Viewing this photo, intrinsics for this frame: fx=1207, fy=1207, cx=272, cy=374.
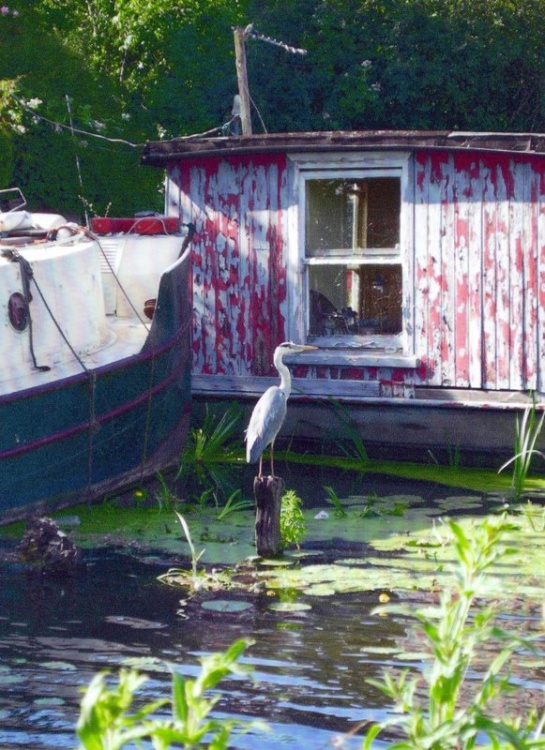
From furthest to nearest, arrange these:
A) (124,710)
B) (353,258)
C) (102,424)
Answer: (353,258), (102,424), (124,710)

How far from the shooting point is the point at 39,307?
8.33 meters

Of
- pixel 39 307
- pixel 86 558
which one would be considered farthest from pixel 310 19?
pixel 86 558

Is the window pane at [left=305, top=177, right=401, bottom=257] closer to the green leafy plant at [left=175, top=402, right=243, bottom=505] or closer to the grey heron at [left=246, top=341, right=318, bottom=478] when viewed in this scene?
the green leafy plant at [left=175, top=402, right=243, bottom=505]

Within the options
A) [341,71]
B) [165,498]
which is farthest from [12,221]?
[341,71]

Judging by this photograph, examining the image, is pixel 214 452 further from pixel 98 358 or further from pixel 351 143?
pixel 351 143

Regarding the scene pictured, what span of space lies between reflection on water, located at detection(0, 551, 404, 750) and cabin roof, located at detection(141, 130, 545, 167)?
477 centimetres

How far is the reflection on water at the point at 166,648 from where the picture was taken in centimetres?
443

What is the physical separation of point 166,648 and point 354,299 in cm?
587

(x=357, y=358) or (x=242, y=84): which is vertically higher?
(x=242, y=84)

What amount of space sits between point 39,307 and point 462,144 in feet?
13.0

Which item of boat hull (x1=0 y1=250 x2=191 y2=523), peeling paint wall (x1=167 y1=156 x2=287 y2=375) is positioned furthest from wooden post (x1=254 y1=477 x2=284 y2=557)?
peeling paint wall (x1=167 y1=156 x2=287 y2=375)

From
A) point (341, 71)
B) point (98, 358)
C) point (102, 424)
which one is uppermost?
point (341, 71)

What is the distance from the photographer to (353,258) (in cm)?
1074

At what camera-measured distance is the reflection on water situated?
4.43m
